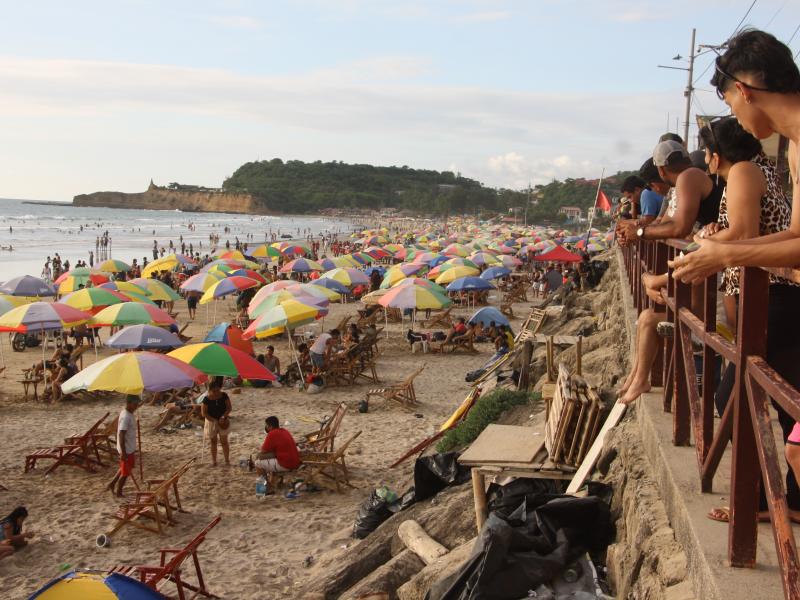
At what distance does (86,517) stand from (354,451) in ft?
11.2

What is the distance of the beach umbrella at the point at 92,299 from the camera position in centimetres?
1473

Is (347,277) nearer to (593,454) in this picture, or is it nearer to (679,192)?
(593,454)

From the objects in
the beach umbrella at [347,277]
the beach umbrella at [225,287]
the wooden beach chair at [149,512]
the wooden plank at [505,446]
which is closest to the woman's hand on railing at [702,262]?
the wooden plank at [505,446]

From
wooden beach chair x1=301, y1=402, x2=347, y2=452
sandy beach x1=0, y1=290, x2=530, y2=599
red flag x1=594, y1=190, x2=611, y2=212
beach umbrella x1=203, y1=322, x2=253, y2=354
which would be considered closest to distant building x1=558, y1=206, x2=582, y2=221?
red flag x1=594, y1=190, x2=611, y2=212

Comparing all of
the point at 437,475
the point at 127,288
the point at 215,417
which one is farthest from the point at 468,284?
the point at 437,475

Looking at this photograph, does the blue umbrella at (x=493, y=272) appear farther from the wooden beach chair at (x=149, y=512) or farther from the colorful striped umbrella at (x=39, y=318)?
the wooden beach chair at (x=149, y=512)

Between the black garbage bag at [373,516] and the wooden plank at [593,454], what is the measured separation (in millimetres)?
2567

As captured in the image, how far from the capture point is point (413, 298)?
16.6 m

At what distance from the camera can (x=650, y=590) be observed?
291 cm

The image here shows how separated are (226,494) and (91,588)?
13.1 ft

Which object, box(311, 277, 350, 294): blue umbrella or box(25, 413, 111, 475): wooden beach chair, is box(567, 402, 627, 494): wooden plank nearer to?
box(25, 413, 111, 475): wooden beach chair

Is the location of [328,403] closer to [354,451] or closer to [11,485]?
[354,451]

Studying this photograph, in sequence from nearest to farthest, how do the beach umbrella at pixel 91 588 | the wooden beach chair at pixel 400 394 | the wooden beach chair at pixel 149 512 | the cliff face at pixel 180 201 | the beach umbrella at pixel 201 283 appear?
the beach umbrella at pixel 91 588
the wooden beach chair at pixel 149 512
the wooden beach chair at pixel 400 394
the beach umbrella at pixel 201 283
the cliff face at pixel 180 201

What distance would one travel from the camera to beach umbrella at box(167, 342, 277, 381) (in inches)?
362
